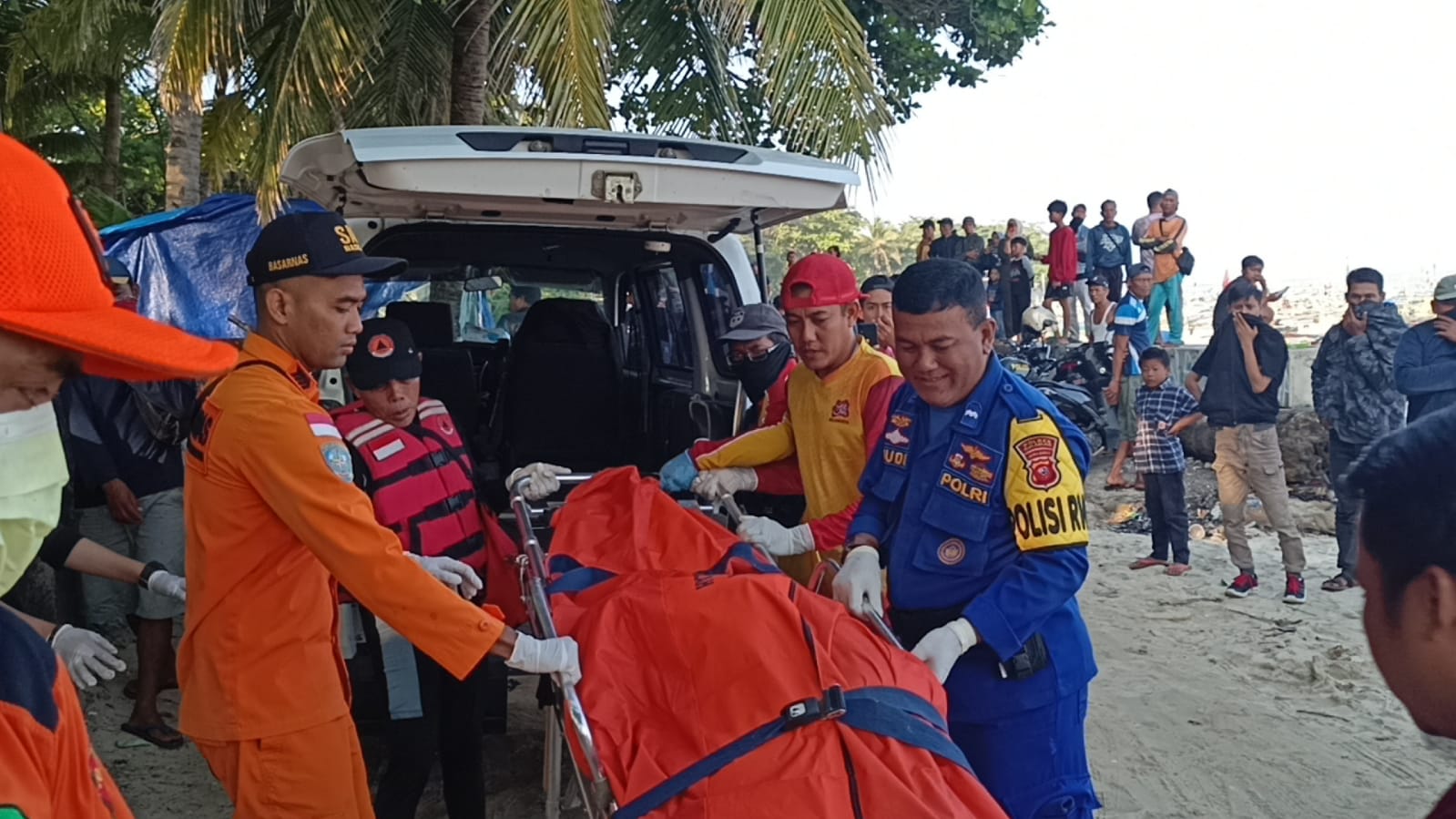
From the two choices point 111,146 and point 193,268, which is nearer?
point 193,268

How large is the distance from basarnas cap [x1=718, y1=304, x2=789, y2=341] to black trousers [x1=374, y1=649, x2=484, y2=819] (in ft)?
4.84

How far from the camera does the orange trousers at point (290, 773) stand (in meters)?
2.25

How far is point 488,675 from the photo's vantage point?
3.32 meters

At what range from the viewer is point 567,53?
640cm

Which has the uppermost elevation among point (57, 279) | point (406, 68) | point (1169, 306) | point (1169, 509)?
point (406, 68)

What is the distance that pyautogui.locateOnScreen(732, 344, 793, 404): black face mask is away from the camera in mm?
3953

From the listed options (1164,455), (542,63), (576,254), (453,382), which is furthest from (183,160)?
(1164,455)

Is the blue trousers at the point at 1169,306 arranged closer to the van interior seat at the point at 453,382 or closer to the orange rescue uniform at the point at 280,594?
the van interior seat at the point at 453,382

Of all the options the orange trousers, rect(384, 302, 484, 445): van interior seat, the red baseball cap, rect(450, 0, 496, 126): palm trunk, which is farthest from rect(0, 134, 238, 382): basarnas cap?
rect(450, 0, 496, 126): palm trunk

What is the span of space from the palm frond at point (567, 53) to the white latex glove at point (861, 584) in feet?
14.7

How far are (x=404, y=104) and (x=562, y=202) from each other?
278 inches

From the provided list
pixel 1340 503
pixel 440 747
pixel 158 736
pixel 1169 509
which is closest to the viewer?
pixel 440 747

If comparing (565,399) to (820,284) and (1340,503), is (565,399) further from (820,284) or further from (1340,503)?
(1340,503)

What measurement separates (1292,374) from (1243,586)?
15.5 ft
